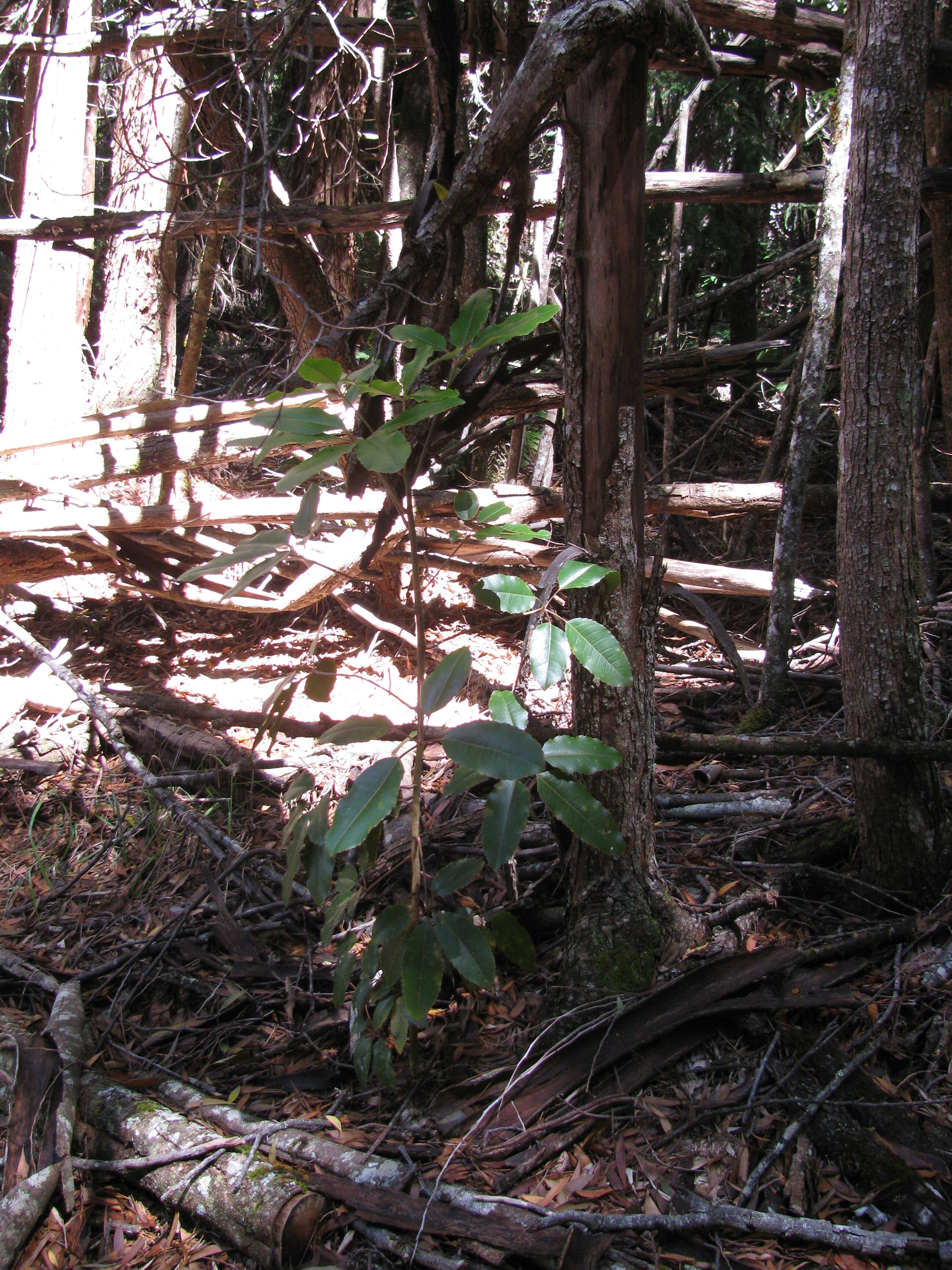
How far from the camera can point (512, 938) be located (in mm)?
1754

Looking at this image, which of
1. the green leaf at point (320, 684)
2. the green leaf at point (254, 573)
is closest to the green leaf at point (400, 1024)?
the green leaf at point (320, 684)

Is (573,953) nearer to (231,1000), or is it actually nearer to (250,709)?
(231,1000)

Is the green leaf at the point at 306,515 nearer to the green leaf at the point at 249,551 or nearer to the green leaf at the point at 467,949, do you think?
the green leaf at the point at 249,551

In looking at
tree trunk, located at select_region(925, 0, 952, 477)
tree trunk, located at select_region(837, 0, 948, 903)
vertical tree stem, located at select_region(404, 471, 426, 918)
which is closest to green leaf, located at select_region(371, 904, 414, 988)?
vertical tree stem, located at select_region(404, 471, 426, 918)

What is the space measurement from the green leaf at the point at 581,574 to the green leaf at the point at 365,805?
0.51m

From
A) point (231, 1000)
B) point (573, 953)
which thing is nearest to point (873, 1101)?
point (573, 953)

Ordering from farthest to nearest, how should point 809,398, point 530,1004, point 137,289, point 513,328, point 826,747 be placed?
point 137,289 → point 809,398 → point 826,747 → point 530,1004 → point 513,328

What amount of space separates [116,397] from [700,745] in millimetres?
4957

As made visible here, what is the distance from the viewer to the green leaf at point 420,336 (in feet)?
5.12

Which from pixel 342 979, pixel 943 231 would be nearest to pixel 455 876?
pixel 342 979

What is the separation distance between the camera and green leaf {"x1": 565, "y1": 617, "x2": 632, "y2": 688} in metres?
1.54

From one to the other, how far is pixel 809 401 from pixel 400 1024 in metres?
2.91

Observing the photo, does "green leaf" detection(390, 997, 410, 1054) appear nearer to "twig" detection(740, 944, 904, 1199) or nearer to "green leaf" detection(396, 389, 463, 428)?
"twig" detection(740, 944, 904, 1199)

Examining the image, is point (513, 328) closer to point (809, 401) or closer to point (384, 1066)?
point (384, 1066)
